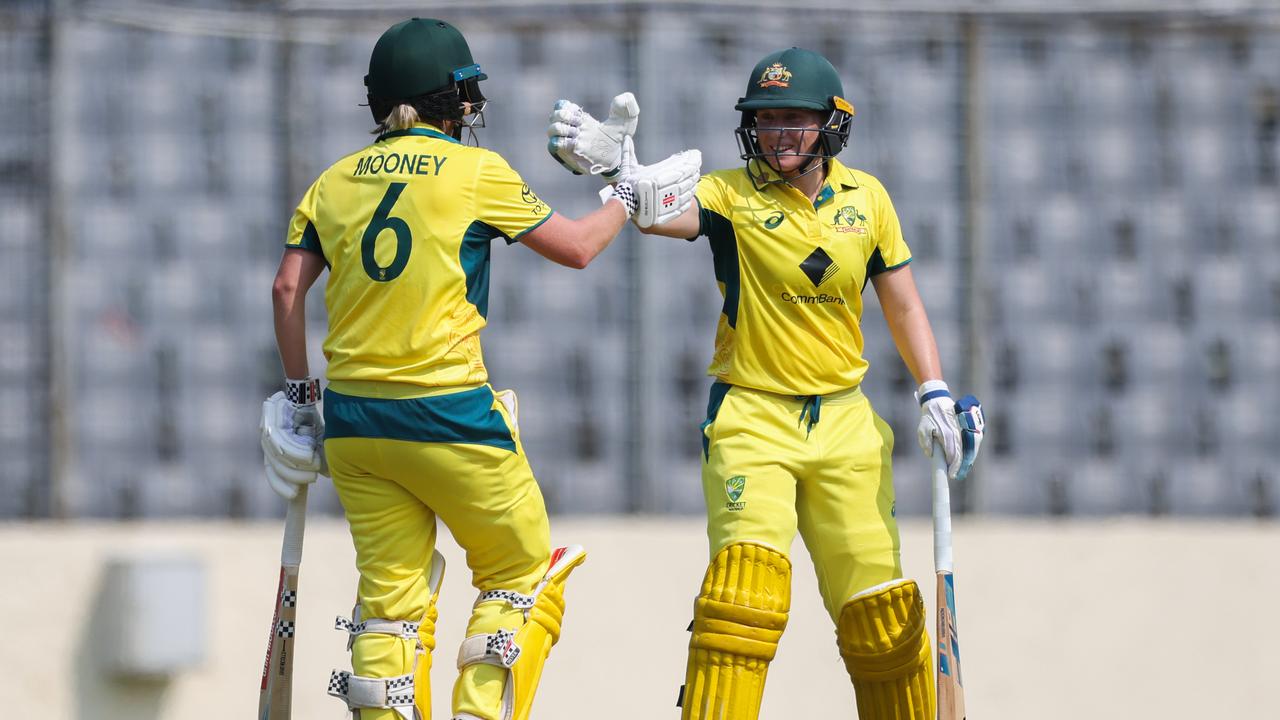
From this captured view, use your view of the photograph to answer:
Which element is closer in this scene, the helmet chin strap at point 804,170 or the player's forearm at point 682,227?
the player's forearm at point 682,227

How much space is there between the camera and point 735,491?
187 inches

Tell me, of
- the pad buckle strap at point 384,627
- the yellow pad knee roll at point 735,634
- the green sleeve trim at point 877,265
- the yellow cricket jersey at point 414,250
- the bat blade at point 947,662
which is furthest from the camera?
the green sleeve trim at point 877,265

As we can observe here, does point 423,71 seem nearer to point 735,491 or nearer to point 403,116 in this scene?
point 403,116

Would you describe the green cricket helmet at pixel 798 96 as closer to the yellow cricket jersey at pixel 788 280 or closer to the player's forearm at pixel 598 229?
the yellow cricket jersey at pixel 788 280

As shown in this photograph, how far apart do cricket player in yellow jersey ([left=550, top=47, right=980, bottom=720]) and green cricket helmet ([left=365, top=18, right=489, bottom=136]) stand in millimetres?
646

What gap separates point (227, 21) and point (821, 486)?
2.95 meters

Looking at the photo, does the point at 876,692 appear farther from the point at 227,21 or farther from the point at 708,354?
the point at 227,21

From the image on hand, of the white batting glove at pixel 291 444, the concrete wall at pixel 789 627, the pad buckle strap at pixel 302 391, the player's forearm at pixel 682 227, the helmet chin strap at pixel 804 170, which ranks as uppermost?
the helmet chin strap at pixel 804 170

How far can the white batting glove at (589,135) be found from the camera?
4.65 m

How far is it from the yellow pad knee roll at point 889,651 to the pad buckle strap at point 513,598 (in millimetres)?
855

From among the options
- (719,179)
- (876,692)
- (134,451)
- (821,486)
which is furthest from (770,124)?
(134,451)

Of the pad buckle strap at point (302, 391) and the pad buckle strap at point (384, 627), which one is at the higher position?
the pad buckle strap at point (302, 391)

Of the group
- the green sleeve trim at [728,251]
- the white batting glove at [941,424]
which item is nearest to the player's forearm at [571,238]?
the green sleeve trim at [728,251]

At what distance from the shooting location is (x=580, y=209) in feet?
21.3
